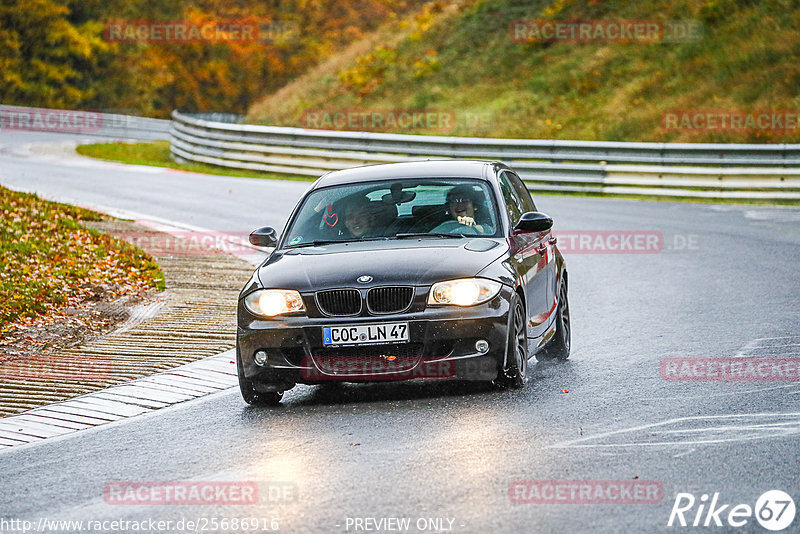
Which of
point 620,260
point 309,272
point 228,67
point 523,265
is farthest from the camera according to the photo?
point 228,67

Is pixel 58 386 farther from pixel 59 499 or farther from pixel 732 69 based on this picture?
pixel 732 69

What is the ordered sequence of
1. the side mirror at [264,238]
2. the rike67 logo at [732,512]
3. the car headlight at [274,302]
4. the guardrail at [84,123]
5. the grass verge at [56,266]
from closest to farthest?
the rike67 logo at [732,512]
the car headlight at [274,302]
the side mirror at [264,238]
the grass verge at [56,266]
the guardrail at [84,123]

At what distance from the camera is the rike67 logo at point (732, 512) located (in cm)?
570

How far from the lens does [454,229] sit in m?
9.73

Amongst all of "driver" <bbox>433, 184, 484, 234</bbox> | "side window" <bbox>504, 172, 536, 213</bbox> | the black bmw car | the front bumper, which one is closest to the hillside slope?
"side window" <bbox>504, 172, 536, 213</bbox>

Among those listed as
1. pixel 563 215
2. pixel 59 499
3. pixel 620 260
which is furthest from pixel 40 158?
pixel 59 499

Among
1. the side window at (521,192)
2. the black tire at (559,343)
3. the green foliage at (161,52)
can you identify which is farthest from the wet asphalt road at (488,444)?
the green foliage at (161,52)

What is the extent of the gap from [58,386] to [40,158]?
25.7 meters

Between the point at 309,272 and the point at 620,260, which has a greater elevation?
the point at 309,272

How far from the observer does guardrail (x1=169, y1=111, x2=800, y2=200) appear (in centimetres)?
2509

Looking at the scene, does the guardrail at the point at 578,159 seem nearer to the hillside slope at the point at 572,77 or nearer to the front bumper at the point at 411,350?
the hillside slope at the point at 572,77

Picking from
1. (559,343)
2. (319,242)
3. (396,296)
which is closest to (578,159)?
(559,343)

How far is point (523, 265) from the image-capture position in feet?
31.6

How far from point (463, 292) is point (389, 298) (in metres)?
0.49
